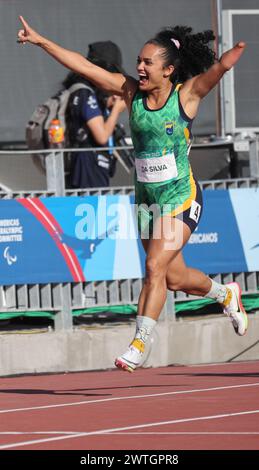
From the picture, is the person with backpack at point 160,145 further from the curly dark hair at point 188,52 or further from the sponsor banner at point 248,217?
the sponsor banner at point 248,217

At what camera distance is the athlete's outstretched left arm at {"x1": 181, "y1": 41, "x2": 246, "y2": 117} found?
382 inches

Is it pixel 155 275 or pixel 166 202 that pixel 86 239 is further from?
pixel 155 275

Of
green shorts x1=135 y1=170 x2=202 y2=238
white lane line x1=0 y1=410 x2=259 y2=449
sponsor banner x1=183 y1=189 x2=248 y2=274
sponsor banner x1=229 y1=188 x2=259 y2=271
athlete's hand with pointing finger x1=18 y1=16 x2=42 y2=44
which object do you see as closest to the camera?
white lane line x1=0 y1=410 x2=259 y2=449

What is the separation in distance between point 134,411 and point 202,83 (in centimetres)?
264

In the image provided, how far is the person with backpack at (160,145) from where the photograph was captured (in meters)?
9.71

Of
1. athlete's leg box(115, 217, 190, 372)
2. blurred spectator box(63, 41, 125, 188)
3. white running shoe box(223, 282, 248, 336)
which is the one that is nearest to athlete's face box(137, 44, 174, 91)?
athlete's leg box(115, 217, 190, 372)

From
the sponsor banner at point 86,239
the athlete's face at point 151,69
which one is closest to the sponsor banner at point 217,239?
the sponsor banner at point 86,239

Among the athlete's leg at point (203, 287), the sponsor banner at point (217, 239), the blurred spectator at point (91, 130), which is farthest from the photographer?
the sponsor banner at point (217, 239)

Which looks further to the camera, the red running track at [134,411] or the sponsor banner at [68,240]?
the sponsor banner at [68,240]

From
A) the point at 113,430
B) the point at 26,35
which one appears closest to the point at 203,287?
the point at 26,35

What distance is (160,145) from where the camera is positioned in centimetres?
990

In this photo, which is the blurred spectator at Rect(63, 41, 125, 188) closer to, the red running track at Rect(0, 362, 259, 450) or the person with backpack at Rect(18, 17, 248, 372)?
the red running track at Rect(0, 362, 259, 450)

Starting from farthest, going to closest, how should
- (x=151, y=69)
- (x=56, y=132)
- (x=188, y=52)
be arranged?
(x=56, y=132) < (x=188, y=52) < (x=151, y=69)

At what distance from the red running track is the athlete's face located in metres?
2.26
